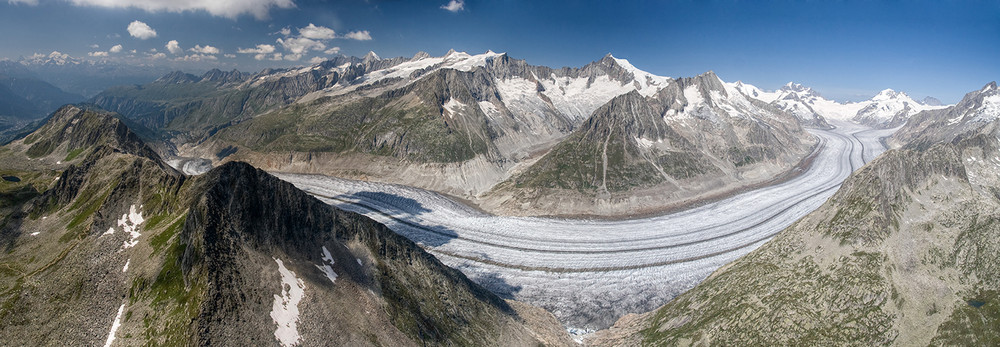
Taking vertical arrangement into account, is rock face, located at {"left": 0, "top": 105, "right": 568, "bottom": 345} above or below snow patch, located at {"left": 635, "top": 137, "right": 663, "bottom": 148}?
below

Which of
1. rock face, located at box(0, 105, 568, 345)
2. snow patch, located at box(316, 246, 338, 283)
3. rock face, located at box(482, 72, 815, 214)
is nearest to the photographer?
rock face, located at box(0, 105, 568, 345)

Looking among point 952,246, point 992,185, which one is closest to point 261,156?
point 952,246

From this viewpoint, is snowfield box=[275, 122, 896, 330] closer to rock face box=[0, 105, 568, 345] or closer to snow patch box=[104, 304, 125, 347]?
rock face box=[0, 105, 568, 345]

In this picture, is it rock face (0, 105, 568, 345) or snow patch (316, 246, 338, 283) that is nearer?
rock face (0, 105, 568, 345)

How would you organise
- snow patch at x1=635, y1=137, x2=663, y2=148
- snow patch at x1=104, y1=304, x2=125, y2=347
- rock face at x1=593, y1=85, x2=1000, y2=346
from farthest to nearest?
snow patch at x1=635, y1=137, x2=663, y2=148 < rock face at x1=593, y1=85, x2=1000, y2=346 < snow patch at x1=104, y1=304, x2=125, y2=347

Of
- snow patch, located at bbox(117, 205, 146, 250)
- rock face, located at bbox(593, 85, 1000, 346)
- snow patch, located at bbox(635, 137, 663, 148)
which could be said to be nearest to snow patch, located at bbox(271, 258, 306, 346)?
snow patch, located at bbox(117, 205, 146, 250)

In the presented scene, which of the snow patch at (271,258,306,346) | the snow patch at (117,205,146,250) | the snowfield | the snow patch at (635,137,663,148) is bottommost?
the snowfield
